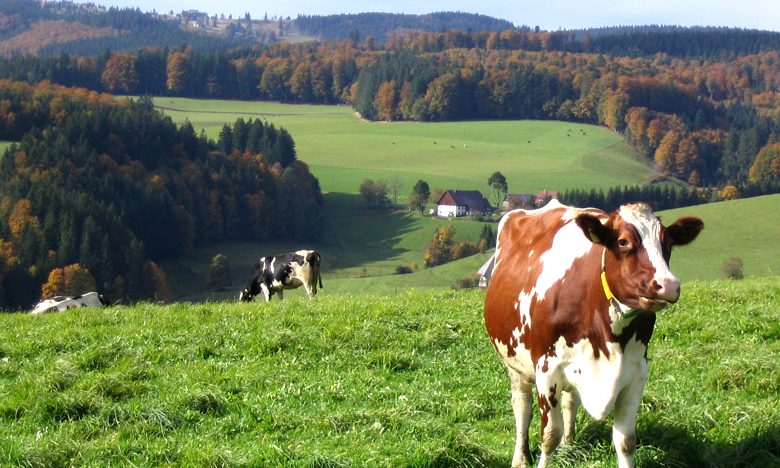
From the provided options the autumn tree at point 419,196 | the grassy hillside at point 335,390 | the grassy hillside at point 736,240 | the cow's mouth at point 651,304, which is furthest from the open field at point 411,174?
the cow's mouth at point 651,304

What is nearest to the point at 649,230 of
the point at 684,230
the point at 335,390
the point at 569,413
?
the point at 684,230

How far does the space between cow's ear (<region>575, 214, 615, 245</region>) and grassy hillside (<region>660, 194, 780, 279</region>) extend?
2475 inches

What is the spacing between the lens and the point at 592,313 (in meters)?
7.73

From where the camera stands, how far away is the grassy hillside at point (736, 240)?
7394cm

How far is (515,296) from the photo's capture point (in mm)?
8852

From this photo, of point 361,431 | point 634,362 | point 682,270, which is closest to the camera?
point 634,362

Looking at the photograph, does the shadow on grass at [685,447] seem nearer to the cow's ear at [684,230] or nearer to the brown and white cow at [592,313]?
the brown and white cow at [592,313]

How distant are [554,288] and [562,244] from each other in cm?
53

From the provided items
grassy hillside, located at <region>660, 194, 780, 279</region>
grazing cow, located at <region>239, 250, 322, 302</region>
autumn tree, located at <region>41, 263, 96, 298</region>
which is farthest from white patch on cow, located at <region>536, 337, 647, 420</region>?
autumn tree, located at <region>41, 263, 96, 298</region>

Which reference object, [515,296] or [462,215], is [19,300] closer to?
[462,215]

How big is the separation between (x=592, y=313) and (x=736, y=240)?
274 ft

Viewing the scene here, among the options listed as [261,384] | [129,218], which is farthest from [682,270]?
[129,218]

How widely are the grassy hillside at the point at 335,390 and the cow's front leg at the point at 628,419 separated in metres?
0.76

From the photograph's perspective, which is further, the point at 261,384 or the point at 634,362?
the point at 261,384
